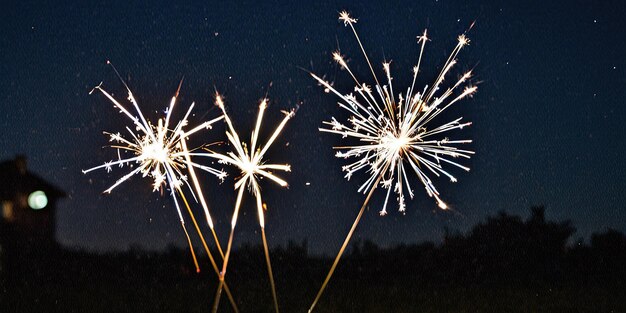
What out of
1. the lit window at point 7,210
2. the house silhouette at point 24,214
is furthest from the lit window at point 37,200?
the lit window at point 7,210

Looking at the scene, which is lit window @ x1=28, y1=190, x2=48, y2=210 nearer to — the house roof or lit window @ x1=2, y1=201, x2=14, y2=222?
Result: the house roof

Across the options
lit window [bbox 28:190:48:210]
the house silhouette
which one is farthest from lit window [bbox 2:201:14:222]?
lit window [bbox 28:190:48:210]

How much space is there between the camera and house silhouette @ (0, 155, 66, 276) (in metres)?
20.5

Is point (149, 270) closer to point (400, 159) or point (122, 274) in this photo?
point (122, 274)

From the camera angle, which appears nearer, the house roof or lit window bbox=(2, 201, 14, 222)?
lit window bbox=(2, 201, 14, 222)

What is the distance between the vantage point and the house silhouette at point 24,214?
20.5 metres

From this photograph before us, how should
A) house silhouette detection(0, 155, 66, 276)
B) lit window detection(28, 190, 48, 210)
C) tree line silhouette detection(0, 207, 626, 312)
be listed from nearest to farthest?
tree line silhouette detection(0, 207, 626, 312), house silhouette detection(0, 155, 66, 276), lit window detection(28, 190, 48, 210)

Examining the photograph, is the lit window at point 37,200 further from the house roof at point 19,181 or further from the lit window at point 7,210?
the lit window at point 7,210

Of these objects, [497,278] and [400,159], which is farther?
[497,278]

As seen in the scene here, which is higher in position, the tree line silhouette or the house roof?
the house roof

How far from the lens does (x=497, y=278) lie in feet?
77.8

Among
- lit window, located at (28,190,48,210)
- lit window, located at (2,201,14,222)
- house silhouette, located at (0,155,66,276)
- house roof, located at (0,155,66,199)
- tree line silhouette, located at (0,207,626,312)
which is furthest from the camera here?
lit window, located at (28,190,48,210)

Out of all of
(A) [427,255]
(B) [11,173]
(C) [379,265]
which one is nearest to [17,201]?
(B) [11,173]

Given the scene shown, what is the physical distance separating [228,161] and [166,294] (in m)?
8.26
